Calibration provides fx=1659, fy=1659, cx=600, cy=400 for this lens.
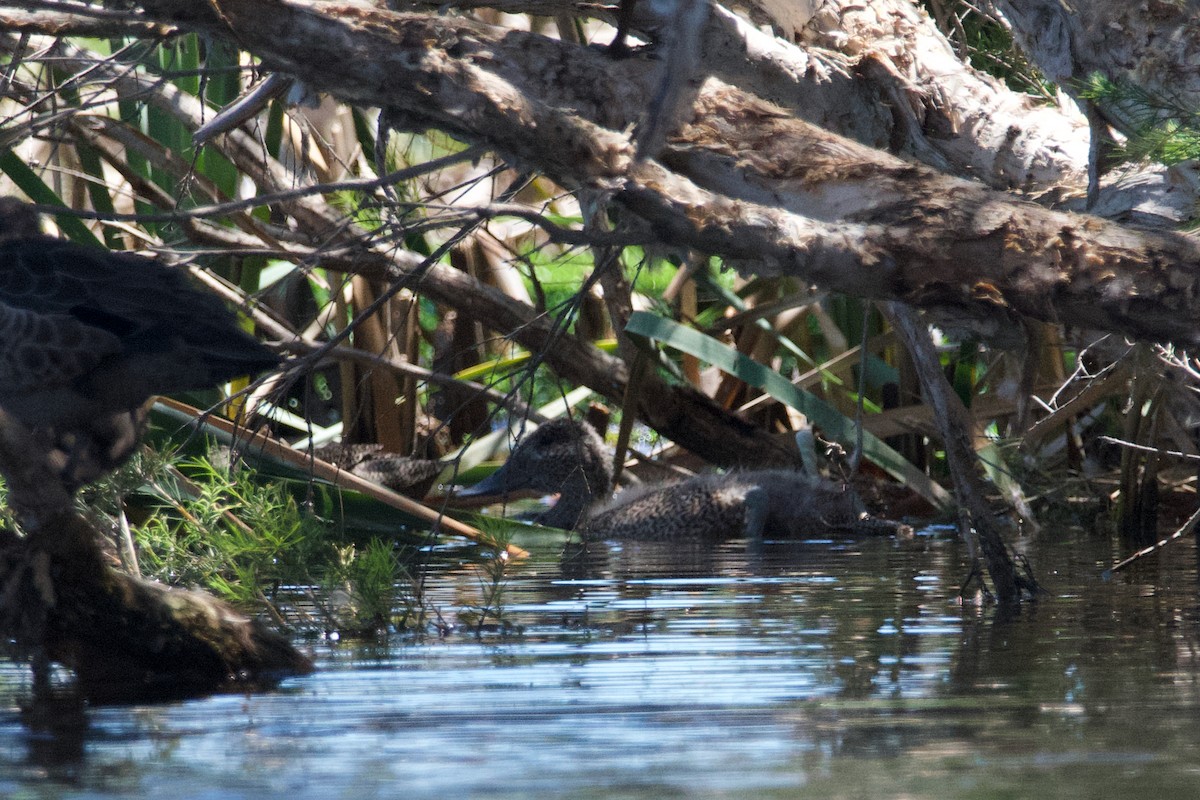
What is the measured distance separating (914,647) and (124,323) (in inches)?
79.7

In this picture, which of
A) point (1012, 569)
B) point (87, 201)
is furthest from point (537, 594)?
point (87, 201)

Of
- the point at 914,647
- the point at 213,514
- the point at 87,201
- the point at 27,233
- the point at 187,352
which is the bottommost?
the point at 914,647

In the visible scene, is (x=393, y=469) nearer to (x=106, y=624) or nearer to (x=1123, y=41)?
(x=106, y=624)

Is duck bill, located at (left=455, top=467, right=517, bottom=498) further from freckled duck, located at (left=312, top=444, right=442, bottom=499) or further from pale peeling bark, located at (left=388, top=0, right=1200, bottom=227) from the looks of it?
pale peeling bark, located at (left=388, top=0, right=1200, bottom=227)

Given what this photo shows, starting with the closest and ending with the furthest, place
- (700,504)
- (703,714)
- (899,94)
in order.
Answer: (703,714) < (899,94) < (700,504)

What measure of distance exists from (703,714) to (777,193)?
1344 millimetres

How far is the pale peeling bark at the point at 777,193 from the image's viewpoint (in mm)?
3492

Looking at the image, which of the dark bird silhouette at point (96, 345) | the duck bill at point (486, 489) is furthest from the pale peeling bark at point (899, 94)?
the duck bill at point (486, 489)

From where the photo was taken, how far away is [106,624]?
366cm

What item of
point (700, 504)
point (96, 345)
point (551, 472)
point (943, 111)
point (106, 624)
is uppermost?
point (943, 111)

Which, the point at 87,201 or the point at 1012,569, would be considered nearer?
the point at 1012,569

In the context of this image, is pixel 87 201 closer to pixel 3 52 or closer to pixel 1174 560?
pixel 3 52

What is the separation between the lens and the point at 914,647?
400 centimetres

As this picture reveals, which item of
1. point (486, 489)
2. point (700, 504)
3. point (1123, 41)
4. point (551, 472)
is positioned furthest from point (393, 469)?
point (1123, 41)
